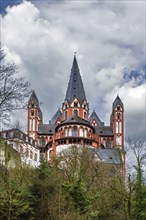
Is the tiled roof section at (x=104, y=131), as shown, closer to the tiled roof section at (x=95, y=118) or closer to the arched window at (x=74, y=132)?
the tiled roof section at (x=95, y=118)

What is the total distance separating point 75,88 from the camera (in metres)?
105

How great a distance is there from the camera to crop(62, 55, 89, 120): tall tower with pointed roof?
332 feet

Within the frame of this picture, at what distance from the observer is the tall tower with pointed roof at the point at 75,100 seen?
3984 inches

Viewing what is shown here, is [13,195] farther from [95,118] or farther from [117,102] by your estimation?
[95,118]

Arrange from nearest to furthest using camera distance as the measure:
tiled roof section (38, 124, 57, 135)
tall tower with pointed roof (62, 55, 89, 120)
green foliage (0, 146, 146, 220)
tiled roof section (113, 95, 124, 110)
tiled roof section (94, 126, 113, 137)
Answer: green foliage (0, 146, 146, 220), tall tower with pointed roof (62, 55, 89, 120), tiled roof section (38, 124, 57, 135), tiled roof section (94, 126, 113, 137), tiled roof section (113, 95, 124, 110)

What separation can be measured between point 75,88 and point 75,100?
3.94 meters

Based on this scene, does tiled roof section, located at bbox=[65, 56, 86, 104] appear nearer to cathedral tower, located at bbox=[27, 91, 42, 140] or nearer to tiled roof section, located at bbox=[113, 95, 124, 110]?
cathedral tower, located at bbox=[27, 91, 42, 140]

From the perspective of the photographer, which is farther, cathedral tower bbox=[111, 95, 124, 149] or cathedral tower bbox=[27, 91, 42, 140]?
cathedral tower bbox=[111, 95, 124, 149]

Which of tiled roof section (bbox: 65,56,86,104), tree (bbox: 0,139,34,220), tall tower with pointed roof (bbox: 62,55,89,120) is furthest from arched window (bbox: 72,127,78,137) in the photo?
tree (bbox: 0,139,34,220)

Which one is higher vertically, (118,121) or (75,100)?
(75,100)

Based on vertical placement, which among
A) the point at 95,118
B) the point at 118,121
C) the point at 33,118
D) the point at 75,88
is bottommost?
the point at 118,121

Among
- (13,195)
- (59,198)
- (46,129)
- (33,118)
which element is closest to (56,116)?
(46,129)

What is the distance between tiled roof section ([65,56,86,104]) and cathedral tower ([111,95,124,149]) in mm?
9115

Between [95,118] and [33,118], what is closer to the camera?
[33,118]
